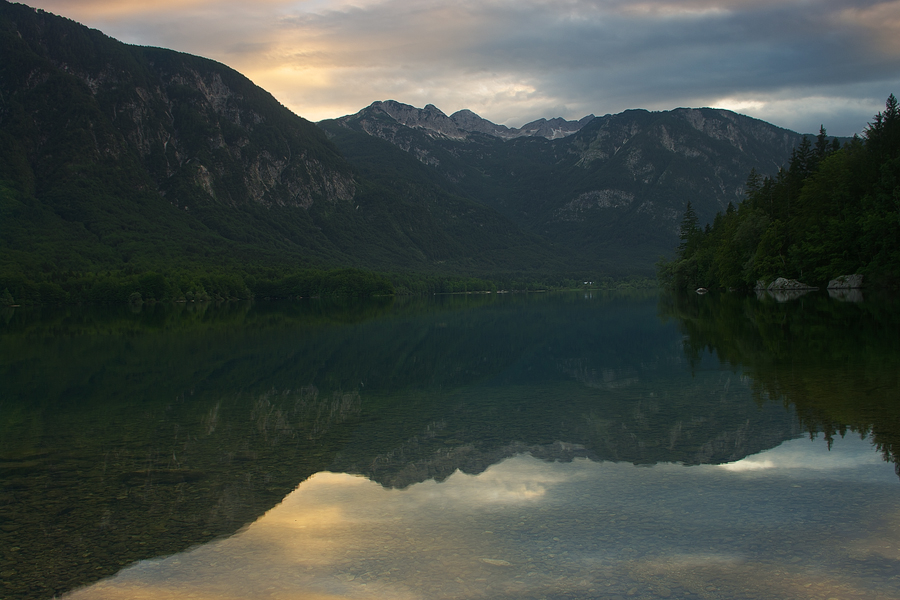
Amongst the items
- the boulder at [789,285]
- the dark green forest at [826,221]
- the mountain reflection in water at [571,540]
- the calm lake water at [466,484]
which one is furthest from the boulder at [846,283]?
the mountain reflection in water at [571,540]

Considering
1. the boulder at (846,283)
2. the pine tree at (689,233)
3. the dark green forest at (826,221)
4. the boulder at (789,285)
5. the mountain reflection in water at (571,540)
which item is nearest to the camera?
the mountain reflection in water at (571,540)

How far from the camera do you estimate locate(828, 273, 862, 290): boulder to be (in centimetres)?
7238

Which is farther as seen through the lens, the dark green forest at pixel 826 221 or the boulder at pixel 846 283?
the boulder at pixel 846 283

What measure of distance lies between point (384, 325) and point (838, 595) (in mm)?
46793

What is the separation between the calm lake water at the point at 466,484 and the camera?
7402 millimetres

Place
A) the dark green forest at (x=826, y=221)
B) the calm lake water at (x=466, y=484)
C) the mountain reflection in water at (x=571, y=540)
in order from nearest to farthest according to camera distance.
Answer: the mountain reflection in water at (x=571, y=540)
the calm lake water at (x=466, y=484)
the dark green forest at (x=826, y=221)

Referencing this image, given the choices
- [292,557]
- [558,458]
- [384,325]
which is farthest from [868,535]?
[384,325]

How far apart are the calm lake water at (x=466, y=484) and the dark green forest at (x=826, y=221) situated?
50.8m

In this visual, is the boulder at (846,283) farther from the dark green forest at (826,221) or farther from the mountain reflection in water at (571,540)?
the mountain reflection in water at (571,540)

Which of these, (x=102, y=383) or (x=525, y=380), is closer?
(x=525, y=380)

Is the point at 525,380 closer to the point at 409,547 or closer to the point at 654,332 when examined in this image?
the point at 409,547

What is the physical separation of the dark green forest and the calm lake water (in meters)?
50.8

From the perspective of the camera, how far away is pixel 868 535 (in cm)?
787

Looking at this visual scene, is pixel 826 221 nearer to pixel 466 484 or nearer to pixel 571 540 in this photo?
pixel 466 484
